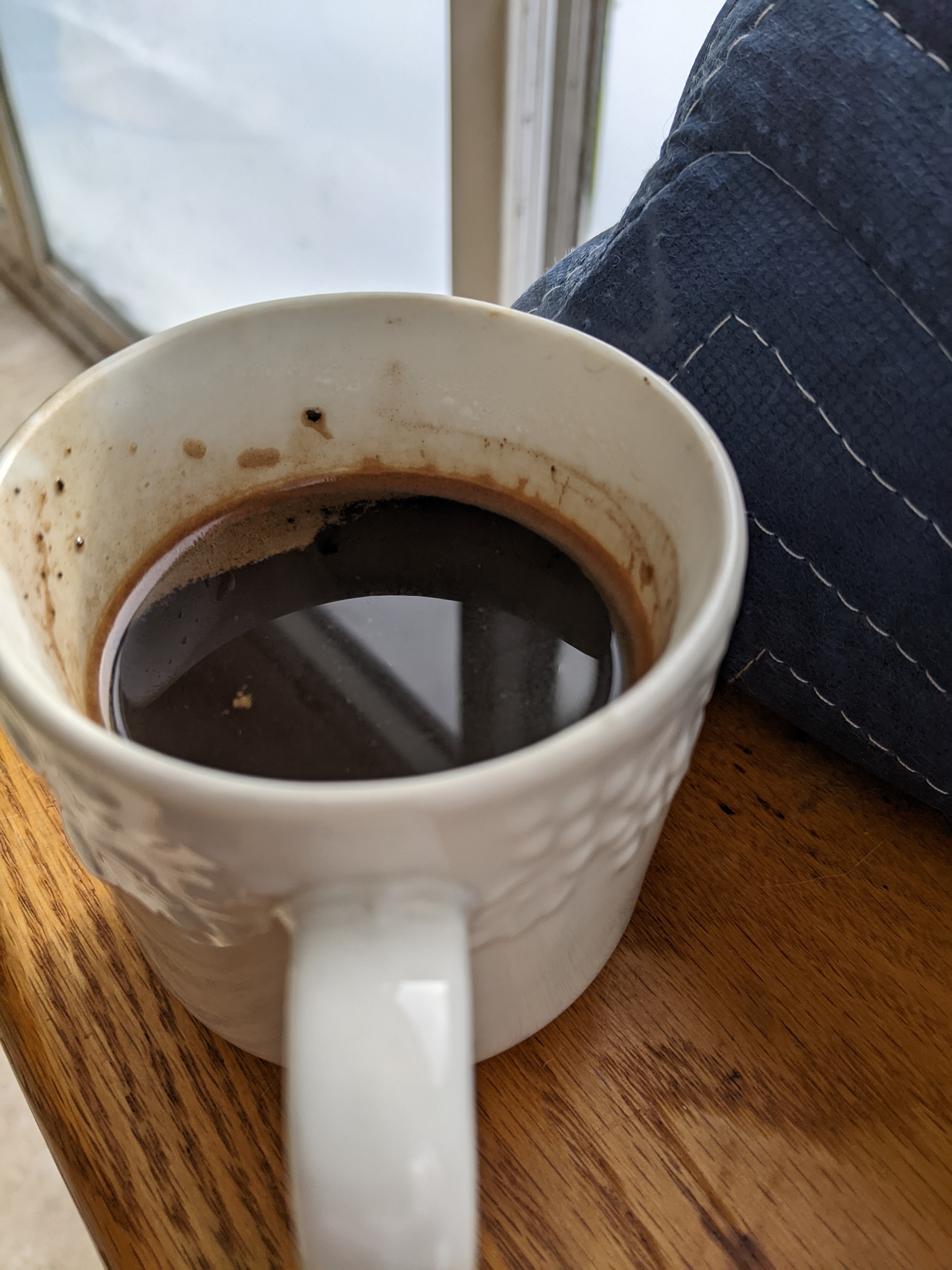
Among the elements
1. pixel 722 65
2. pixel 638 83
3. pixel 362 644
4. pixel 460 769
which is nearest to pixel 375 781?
pixel 460 769

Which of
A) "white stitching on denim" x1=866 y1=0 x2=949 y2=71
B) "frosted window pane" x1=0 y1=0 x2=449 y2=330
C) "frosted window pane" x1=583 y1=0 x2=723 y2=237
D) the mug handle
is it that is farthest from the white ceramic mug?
"frosted window pane" x1=0 y1=0 x2=449 y2=330

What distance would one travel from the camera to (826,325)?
11.3 inches

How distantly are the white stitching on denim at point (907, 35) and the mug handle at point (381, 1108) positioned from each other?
0.26 meters

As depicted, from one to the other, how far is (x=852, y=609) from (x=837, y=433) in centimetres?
5

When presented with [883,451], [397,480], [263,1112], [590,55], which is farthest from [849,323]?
[590,55]

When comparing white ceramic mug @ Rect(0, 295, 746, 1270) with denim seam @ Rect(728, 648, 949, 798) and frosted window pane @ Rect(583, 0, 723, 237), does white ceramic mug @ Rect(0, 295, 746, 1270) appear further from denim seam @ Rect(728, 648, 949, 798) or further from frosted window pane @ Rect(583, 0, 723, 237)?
frosted window pane @ Rect(583, 0, 723, 237)

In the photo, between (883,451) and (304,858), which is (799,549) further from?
(304,858)

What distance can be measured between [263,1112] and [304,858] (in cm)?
14

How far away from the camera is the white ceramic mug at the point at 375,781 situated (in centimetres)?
17

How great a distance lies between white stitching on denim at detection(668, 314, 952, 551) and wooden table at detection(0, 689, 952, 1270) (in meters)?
0.09

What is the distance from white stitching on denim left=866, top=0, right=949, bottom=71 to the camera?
265 millimetres

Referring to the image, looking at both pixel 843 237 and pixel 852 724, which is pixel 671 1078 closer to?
pixel 852 724

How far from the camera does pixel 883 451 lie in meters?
0.29

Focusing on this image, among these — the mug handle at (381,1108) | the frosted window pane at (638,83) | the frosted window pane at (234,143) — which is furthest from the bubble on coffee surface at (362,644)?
the frosted window pane at (234,143)
